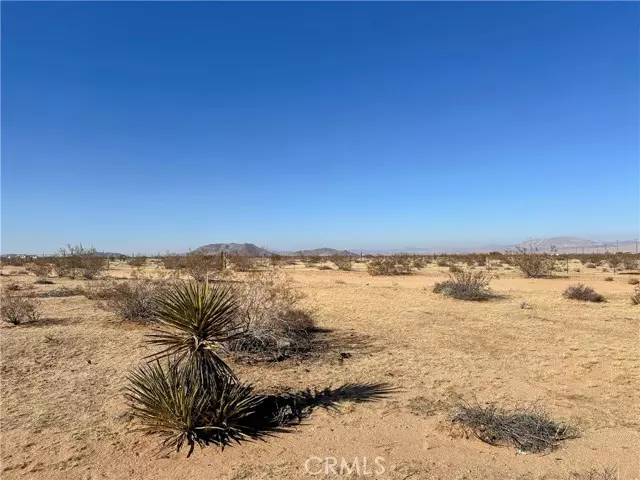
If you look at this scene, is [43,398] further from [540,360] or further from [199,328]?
[540,360]

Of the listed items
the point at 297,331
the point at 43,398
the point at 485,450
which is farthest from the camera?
the point at 297,331

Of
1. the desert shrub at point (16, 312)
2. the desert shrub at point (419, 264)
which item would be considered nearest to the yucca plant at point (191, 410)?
the desert shrub at point (16, 312)

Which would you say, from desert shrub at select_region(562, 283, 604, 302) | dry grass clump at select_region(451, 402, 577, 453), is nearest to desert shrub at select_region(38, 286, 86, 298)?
dry grass clump at select_region(451, 402, 577, 453)

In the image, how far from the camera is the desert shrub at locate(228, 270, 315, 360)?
344 inches

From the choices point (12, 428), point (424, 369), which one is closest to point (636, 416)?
point (424, 369)

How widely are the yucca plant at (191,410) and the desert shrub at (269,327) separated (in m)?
2.41

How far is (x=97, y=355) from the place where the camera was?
873 centimetres

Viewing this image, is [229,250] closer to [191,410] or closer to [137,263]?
[137,263]

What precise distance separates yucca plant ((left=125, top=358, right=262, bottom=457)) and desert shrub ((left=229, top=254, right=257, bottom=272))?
25064 millimetres

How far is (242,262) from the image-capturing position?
31578 millimetres

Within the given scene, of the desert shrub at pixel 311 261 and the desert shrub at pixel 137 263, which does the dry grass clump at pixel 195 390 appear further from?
the desert shrub at pixel 311 261

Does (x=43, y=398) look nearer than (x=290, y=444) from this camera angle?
No

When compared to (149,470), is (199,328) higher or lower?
higher

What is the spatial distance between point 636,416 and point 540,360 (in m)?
2.73
